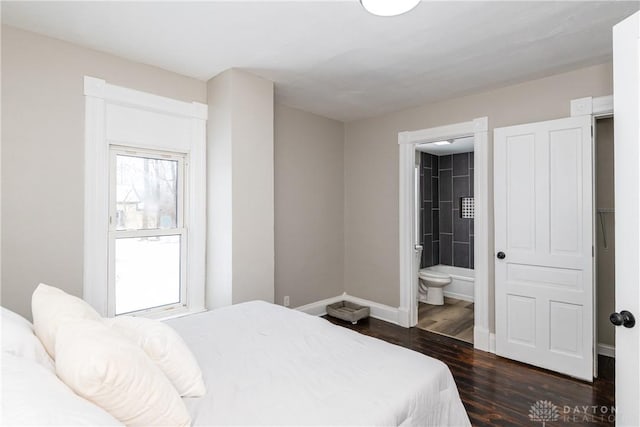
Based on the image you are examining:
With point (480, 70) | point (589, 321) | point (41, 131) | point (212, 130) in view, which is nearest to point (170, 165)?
point (212, 130)

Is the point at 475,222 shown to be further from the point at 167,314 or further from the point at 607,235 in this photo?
the point at 167,314

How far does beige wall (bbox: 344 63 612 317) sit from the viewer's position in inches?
122

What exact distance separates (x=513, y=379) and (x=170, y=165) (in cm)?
342

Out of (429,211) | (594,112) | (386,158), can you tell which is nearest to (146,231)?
(386,158)

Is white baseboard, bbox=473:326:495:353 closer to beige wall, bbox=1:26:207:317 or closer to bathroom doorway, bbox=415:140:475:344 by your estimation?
bathroom doorway, bbox=415:140:475:344

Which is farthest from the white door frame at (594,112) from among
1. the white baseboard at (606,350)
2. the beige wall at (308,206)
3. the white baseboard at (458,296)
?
the beige wall at (308,206)

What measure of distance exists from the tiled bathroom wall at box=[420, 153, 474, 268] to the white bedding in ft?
14.6

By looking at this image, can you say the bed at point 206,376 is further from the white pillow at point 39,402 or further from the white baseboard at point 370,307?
the white baseboard at point 370,307

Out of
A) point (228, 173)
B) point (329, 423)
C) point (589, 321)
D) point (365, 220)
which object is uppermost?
point (228, 173)

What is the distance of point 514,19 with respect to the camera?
2.13 metres

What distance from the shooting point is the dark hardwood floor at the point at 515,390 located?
2.25m

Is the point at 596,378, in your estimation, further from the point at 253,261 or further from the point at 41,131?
the point at 41,131

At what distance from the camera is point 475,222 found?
346 cm

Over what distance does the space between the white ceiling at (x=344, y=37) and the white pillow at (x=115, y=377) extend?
1.87 m
